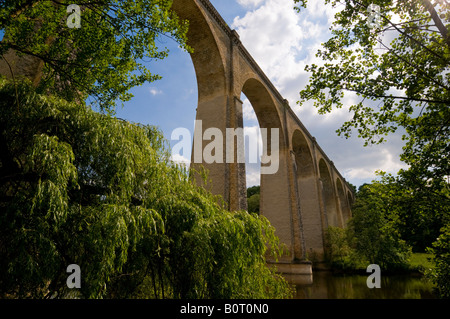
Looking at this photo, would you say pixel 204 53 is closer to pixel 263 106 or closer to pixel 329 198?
pixel 263 106

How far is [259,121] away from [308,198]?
28.1ft

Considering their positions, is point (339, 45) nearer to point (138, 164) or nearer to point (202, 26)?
point (138, 164)

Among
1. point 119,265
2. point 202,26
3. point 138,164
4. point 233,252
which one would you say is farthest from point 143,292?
point 202,26

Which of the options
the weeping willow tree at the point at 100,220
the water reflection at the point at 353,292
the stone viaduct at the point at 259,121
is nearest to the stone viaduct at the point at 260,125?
the stone viaduct at the point at 259,121

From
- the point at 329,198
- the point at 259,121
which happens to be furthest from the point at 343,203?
the point at 259,121

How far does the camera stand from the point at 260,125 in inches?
677

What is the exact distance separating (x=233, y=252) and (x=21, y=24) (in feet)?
16.4

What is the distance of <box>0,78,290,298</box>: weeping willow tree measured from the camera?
2855mm

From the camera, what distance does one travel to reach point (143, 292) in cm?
397

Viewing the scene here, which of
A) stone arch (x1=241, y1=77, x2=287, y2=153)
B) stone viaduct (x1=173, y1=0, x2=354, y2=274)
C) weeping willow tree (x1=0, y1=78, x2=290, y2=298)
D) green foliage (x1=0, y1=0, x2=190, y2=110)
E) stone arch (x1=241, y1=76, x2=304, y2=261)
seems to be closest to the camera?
weeping willow tree (x1=0, y1=78, x2=290, y2=298)

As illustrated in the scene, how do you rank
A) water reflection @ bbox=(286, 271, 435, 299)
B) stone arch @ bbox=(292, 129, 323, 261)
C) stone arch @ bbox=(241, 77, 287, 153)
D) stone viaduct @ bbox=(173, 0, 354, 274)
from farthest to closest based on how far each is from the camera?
stone arch @ bbox=(292, 129, 323, 261) → stone arch @ bbox=(241, 77, 287, 153) → water reflection @ bbox=(286, 271, 435, 299) → stone viaduct @ bbox=(173, 0, 354, 274)

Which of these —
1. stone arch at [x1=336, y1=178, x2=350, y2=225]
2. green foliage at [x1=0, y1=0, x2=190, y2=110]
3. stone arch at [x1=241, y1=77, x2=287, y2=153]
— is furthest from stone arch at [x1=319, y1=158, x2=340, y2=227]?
green foliage at [x1=0, y1=0, x2=190, y2=110]

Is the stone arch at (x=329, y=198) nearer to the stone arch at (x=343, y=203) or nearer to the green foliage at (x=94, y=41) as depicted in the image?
the stone arch at (x=343, y=203)

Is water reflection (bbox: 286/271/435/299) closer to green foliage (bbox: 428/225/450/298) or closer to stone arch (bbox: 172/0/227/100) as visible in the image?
green foliage (bbox: 428/225/450/298)
